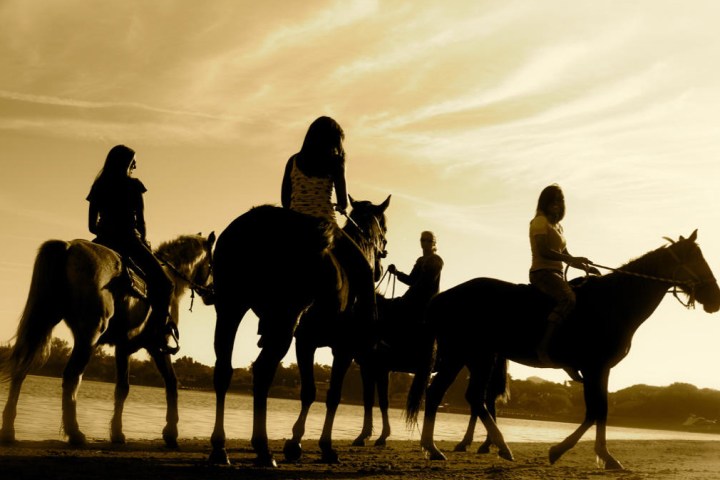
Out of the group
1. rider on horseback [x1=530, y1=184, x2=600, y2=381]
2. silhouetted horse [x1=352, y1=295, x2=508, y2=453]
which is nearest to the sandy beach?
silhouetted horse [x1=352, y1=295, x2=508, y2=453]

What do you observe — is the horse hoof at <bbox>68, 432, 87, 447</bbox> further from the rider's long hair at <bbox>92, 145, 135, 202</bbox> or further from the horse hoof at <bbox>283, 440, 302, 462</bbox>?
the rider's long hair at <bbox>92, 145, 135, 202</bbox>

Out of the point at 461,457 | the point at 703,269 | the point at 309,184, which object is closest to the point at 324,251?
the point at 309,184

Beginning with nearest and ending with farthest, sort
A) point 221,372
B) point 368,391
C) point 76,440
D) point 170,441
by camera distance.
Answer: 1. point 221,372
2. point 76,440
3. point 170,441
4. point 368,391

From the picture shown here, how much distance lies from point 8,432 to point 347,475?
382 cm

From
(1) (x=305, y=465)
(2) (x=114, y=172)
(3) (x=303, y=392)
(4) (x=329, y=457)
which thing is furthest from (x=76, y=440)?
(2) (x=114, y=172)

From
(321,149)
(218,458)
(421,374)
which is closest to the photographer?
(218,458)

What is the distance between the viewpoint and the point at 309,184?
27.7 feet

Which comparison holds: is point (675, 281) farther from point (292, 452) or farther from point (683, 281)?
point (292, 452)

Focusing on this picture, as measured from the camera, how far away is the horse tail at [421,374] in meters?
12.7

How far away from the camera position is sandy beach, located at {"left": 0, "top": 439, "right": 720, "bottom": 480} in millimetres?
6680

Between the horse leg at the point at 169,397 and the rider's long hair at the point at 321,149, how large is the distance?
3.71 metres

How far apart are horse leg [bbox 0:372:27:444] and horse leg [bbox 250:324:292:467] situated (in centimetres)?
283

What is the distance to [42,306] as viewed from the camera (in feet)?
30.1

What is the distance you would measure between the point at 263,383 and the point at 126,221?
3.55 meters
